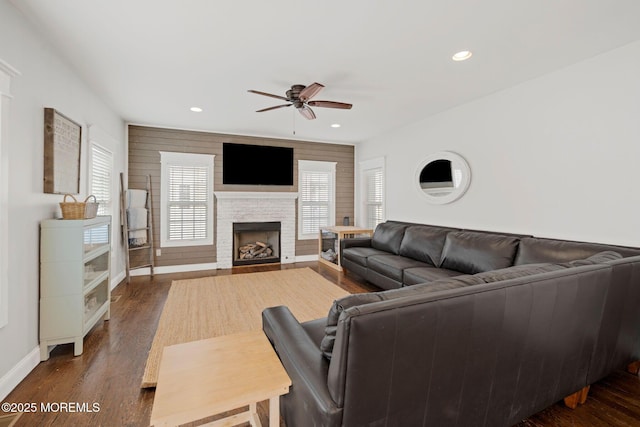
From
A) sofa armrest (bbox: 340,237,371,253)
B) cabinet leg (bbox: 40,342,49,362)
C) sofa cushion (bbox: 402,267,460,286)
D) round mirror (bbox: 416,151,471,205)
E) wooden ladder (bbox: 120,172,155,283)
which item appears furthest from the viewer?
sofa armrest (bbox: 340,237,371,253)

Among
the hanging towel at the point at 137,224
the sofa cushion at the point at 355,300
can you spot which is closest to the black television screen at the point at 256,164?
the hanging towel at the point at 137,224

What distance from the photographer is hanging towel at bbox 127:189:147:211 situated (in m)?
4.62

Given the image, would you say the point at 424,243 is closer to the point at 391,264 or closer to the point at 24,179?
the point at 391,264

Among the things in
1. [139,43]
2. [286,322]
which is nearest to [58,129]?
[139,43]

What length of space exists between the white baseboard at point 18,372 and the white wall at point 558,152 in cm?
473

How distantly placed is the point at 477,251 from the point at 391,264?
3.36 ft

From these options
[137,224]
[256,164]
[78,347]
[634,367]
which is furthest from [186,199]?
[634,367]

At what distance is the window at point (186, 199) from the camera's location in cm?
507

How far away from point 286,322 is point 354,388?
66cm

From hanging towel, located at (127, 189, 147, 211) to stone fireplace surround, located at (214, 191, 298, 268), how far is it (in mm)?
1178

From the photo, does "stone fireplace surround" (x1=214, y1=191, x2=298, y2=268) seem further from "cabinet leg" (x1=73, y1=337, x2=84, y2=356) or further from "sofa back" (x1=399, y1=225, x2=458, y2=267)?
"cabinet leg" (x1=73, y1=337, x2=84, y2=356)

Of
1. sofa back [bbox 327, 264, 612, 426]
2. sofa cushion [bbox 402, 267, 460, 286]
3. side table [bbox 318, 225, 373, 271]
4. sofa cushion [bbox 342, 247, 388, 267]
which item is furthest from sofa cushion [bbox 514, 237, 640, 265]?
side table [bbox 318, 225, 373, 271]

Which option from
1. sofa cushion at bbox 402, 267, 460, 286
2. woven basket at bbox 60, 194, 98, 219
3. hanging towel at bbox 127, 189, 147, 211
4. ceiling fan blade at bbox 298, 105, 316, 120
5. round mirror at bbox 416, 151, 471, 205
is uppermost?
ceiling fan blade at bbox 298, 105, 316, 120

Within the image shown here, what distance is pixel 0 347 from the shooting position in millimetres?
1855
